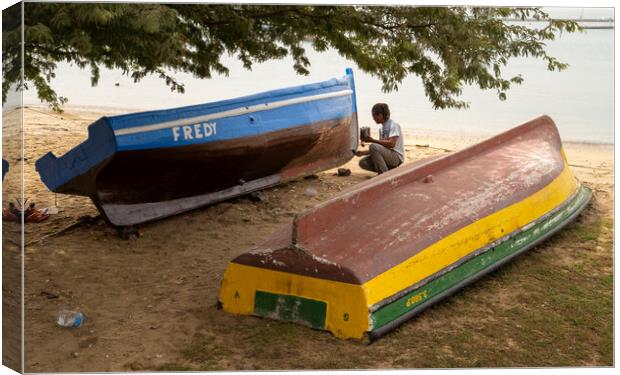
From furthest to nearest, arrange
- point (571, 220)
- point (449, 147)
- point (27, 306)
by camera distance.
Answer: point (449, 147), point (571, 220), point (27, 306)

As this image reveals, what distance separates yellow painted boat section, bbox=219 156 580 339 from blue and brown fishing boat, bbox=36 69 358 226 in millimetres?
1900

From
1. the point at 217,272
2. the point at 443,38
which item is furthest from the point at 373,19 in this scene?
the point at 217,272

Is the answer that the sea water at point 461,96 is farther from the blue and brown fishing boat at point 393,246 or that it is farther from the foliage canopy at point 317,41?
the blue and brown fishing boat at point 393,246

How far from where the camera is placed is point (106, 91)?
11.6m

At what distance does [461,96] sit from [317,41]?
49.0 inches

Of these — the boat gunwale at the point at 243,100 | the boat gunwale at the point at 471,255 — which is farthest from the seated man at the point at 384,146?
the boat gunwale at the point at 471,255

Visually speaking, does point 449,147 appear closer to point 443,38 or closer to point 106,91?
point 443,38

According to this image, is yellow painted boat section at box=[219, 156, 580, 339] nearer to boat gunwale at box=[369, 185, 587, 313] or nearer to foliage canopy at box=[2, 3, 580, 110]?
boat gunwale at box=[369, 185, 587, 313]

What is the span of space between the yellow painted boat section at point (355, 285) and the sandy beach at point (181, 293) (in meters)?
0.12

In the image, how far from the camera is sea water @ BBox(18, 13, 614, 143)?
6.94 meters

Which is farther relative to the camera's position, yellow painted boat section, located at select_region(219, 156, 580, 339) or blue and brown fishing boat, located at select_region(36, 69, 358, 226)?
blue and brown fishing boat, located at select_region(36, 69, 358, 226)

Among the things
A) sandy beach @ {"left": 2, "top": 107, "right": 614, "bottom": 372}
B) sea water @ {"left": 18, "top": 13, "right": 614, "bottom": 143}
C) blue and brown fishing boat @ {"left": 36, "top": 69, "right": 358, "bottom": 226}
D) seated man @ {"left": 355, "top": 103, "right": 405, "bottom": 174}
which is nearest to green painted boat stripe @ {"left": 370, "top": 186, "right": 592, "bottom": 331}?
sandy beach @ {"left": 2, "top": 107, "right": 614, "bottom": 372}

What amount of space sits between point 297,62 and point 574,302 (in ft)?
8.80

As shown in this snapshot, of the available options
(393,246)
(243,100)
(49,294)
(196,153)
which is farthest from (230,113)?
(393,246)
